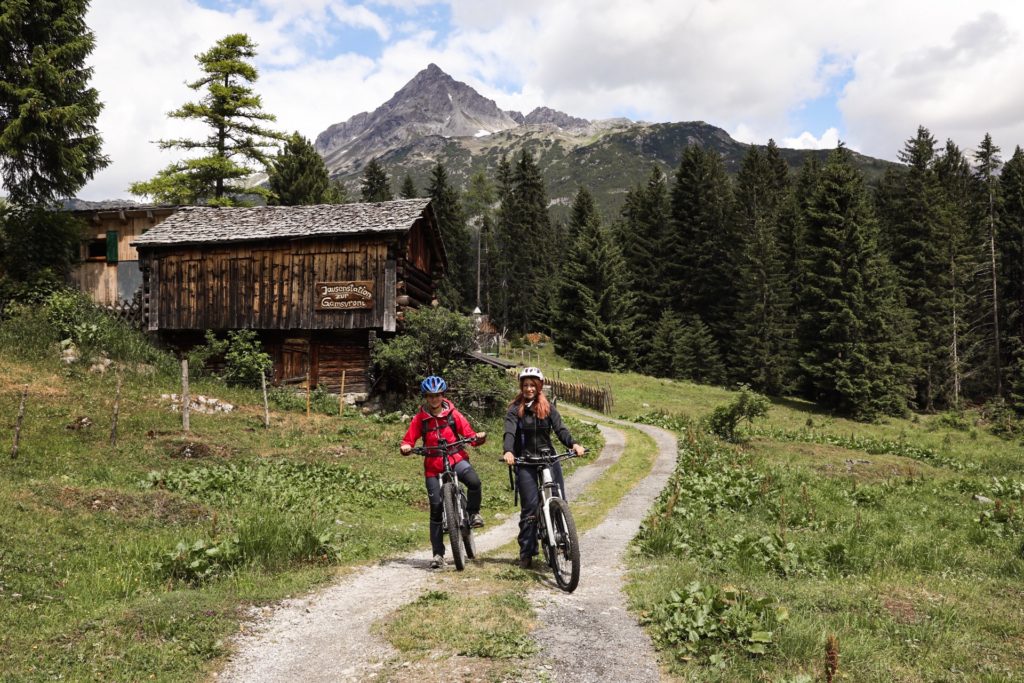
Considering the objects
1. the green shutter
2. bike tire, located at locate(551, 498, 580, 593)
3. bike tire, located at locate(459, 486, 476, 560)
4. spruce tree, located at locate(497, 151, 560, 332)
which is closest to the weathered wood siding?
the green shutter

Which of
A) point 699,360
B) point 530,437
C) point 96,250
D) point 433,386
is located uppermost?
point 96,250

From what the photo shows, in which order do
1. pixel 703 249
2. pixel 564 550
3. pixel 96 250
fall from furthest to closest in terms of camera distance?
1. pixel 703 249
2. pixel 96 250
3. pixel 564 550

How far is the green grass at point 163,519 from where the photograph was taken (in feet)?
19.6

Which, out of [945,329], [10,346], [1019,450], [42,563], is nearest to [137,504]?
[42,563]

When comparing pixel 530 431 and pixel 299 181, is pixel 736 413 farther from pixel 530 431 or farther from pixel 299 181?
pixel 299 181

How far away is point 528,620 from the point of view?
21.1 feet

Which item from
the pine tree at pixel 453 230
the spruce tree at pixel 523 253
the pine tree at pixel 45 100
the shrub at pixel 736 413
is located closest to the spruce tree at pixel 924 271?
the shrub at pixel 736 413

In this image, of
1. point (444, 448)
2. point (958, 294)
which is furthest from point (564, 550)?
point (958, 294)

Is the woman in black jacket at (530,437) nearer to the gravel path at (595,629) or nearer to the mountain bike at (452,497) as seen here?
the mountain bike at (452,497)

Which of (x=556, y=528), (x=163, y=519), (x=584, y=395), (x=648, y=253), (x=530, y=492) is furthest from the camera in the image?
(x=648, y=253)

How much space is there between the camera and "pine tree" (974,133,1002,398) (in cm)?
4794

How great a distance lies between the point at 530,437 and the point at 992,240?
2141 inches

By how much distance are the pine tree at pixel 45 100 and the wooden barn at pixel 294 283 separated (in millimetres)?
4241

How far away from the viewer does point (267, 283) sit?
27.6m
